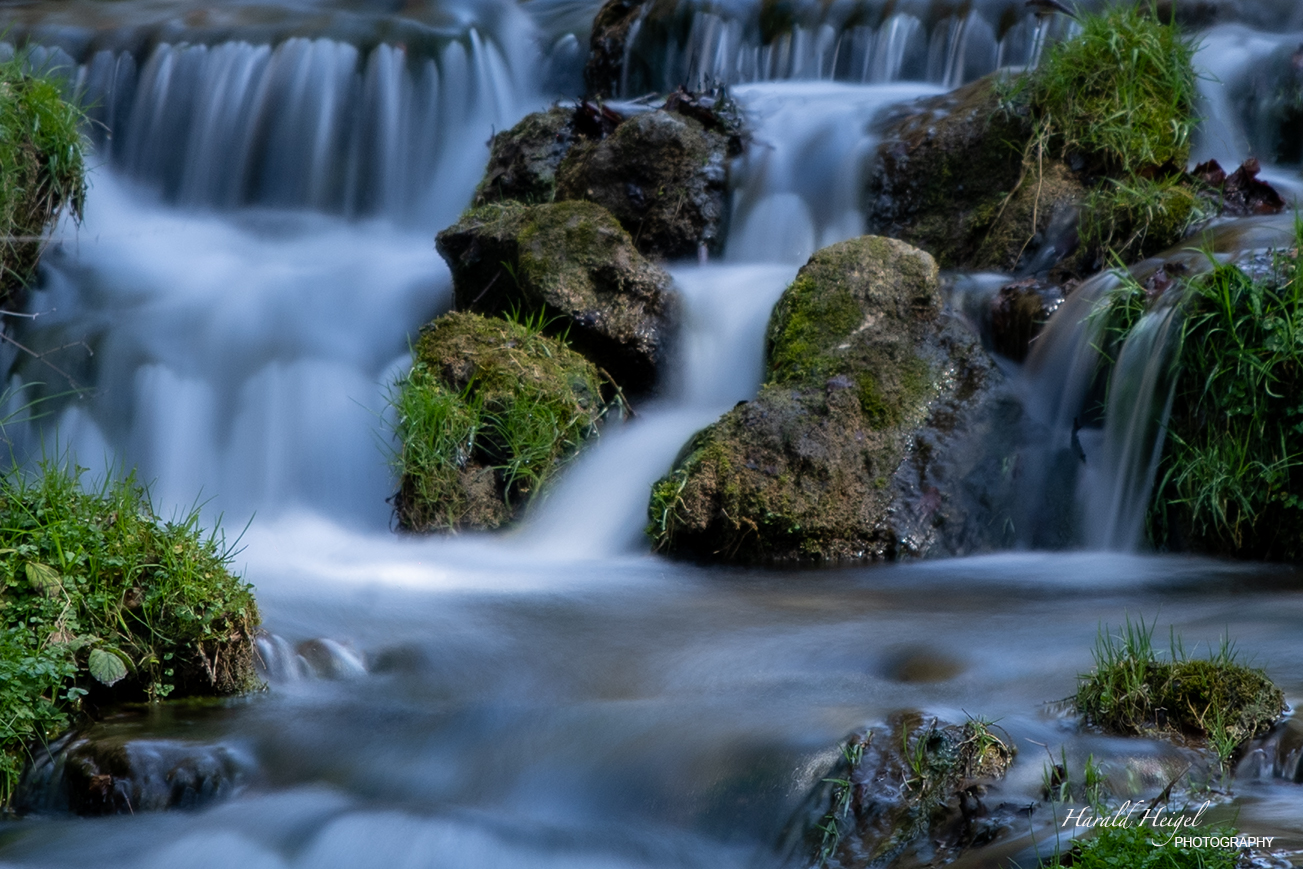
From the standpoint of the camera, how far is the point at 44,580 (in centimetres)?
336

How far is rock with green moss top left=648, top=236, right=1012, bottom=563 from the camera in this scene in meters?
5.05

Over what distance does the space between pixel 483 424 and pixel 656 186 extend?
2.24 metres

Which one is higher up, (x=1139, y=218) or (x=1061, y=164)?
(x=1061, y=164)

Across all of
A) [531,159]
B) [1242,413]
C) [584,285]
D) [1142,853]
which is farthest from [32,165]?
[1142,853]

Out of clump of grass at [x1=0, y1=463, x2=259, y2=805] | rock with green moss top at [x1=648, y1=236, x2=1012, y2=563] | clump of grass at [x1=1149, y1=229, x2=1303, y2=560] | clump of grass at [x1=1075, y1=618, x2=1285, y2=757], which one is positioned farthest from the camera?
rock with green moss top at [x1=648, y1=236, x2=1012, y2=563]

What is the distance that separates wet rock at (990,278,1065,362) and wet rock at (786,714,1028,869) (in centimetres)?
318

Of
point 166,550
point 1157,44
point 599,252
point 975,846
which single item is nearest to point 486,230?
point 599,252

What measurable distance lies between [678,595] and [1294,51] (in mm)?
5196

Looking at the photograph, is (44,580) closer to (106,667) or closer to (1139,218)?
(106,667)

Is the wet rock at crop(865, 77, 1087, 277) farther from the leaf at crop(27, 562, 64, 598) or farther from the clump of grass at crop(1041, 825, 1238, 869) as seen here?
the leaf at crop(27, 562, 64, 598)

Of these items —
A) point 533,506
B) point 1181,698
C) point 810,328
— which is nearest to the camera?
point 1181,698

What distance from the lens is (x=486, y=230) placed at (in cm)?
637

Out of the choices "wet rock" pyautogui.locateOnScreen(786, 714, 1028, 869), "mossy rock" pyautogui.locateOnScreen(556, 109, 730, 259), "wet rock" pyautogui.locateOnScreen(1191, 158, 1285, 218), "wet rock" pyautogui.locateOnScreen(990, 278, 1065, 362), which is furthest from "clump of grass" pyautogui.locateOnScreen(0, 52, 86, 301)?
"wet rock" pyautogui.locateOnScreen(1191, 158, 1285, 218)

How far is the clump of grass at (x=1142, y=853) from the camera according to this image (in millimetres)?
1987
